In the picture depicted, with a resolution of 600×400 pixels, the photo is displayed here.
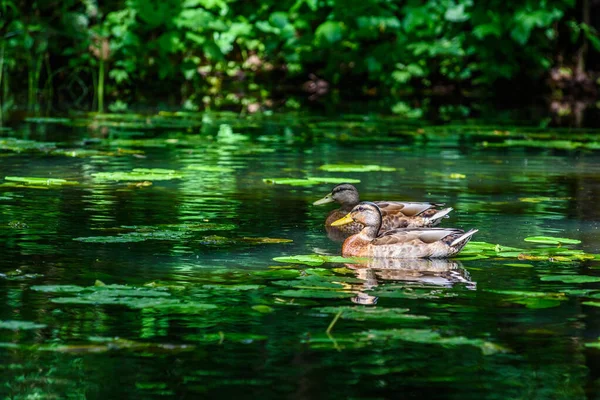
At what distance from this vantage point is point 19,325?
549cm

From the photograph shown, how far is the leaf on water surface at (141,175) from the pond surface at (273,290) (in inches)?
1.4

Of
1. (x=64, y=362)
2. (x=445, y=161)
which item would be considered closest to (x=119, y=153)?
(x=445, y=161)

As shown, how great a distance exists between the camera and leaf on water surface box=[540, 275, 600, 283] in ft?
22.0

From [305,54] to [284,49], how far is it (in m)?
0.46

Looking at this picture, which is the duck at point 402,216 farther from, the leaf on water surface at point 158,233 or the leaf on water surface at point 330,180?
the leaf on water surface at point 330,180

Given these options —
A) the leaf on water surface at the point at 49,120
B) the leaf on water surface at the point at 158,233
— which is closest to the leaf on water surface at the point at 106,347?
the leaf on water surface at the point at 158,233

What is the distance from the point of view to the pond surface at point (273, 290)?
192 inches

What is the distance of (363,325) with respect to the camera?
5637 millimetres

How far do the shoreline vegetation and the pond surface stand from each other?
1139 cm

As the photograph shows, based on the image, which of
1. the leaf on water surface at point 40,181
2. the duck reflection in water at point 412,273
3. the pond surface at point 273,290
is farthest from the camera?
the leaf on water surface at point 40,181

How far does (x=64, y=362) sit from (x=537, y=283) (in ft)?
8.62

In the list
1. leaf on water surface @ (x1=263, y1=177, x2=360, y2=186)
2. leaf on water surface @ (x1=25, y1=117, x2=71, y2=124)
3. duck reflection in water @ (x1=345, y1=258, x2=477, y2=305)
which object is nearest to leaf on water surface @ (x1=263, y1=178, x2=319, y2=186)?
leaf on water surface @ (x1=263, y1=177, x2=360, y2=186)

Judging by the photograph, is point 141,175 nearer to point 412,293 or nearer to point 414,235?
point 414,235

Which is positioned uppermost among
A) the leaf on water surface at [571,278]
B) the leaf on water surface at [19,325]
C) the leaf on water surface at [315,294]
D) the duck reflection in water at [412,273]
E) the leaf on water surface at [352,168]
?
the leaf on water surface at [352,168]
